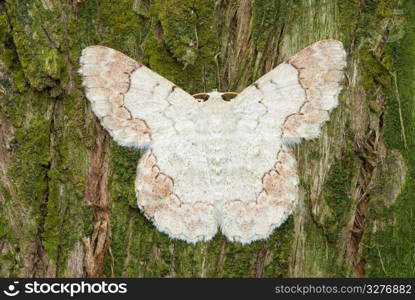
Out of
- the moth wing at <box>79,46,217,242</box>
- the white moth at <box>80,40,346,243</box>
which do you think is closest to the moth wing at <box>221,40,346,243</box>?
the white moth at <box>80,40,346,243</box>

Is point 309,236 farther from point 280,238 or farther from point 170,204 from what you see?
point 170,204

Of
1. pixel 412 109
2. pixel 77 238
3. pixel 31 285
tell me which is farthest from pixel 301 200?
pixel 31 285

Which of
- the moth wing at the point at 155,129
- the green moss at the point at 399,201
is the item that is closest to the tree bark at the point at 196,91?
the green moss at the point at 399,201

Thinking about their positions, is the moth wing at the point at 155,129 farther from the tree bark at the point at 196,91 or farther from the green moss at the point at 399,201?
the green moss at the point at 399,201

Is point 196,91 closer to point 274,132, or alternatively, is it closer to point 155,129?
point 155,129

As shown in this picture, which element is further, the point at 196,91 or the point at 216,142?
the point at 196,91

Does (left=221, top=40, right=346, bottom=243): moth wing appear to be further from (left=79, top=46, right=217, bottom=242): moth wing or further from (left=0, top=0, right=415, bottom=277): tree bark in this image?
(left=79, top=46, right=217, bottom=242): moth wing

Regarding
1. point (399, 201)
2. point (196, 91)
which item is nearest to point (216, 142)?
point (196, 91)
